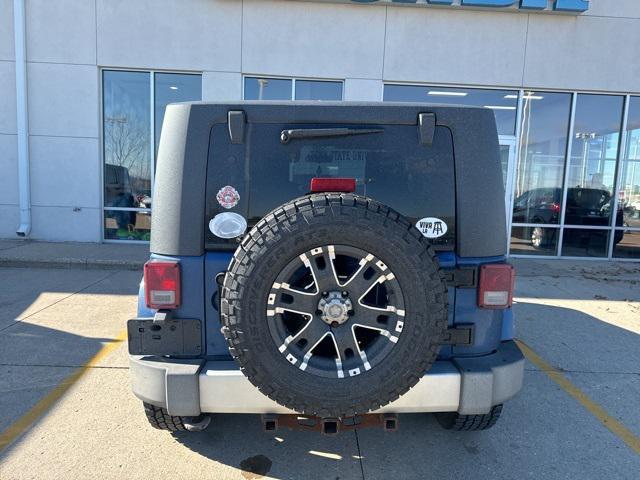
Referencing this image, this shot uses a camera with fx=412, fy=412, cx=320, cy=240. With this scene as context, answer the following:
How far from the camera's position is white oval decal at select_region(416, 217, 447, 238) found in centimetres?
235

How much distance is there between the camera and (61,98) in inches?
369

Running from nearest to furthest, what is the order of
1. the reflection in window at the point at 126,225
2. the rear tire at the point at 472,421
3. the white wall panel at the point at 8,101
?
the rear tire at the point at 472,421
the white wall panel at the point at 8,101
the reflection in window at the point at 126,225

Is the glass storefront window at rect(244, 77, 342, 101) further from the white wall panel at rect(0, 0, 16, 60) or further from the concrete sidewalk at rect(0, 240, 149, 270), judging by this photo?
the white wall panel at rect(0, 0, 16, 60)

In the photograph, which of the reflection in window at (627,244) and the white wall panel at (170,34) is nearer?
the white wall panel at (170,34)

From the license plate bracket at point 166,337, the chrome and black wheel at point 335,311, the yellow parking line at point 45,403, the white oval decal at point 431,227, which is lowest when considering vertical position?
the yellow parking line at point 45,403

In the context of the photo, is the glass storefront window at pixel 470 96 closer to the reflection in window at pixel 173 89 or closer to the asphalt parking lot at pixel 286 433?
the reflection in window at pixel 173 89

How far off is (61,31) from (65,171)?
3087 millimetres

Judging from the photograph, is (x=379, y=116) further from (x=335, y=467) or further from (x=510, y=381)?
(x=335, y=467)

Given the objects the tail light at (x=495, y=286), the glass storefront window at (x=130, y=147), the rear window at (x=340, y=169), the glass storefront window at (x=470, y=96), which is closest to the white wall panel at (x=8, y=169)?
the glass storefront window at (x=130, y=147)

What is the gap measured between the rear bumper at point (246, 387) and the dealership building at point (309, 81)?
26.6 ft

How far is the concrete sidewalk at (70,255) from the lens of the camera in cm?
767

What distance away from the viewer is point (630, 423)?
311 centimetres

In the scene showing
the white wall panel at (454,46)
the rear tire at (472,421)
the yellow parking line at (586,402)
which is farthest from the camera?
the white wall panel at (454,46)

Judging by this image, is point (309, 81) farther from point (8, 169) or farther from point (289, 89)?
point (8, 169)
